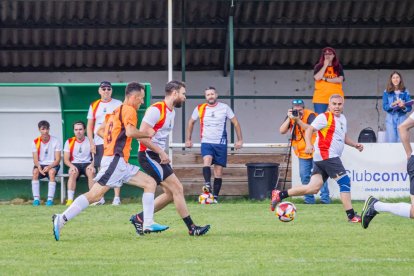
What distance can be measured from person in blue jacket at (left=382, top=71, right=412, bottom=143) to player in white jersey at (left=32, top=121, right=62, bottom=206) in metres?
6.21

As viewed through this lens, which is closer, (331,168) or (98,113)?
(331,168)

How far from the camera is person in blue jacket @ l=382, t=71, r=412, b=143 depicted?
20.2 m

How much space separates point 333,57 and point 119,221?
272 inches

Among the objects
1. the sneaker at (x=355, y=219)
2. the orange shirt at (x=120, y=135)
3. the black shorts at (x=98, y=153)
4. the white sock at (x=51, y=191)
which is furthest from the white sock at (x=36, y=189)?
the orange shirt at (x=120, y=135)

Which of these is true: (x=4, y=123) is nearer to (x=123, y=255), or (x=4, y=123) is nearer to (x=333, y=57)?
(x=333, y=57)

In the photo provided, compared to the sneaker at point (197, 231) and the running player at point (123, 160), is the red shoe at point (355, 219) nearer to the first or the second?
the sneaker at point (197, 231)

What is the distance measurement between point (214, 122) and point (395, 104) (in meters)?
3.39

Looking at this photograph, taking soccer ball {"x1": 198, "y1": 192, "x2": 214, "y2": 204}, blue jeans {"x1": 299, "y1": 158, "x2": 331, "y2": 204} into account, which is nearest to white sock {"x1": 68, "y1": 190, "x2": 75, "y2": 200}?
soccer ball {"x1": 198, "y1": 192, "x2": 214, "y2": 204}

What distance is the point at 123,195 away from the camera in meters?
20.9

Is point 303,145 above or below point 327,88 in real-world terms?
below

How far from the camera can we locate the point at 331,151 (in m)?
15.0

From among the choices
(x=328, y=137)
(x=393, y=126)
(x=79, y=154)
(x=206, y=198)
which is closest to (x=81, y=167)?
(x=79, y=154)

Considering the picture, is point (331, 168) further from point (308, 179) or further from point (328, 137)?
point (308, 179)

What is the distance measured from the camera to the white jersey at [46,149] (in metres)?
20.4
